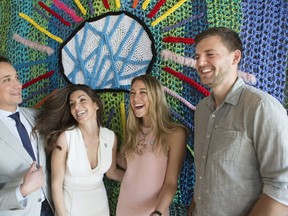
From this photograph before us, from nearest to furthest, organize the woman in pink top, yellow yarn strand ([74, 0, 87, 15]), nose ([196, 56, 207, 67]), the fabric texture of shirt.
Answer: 1. the fabric texture of shirt
2. nose ([196, 56, 207, 67])
3. the woman in pink top
4. yellow yarn strand ([74, 0, 87, 15])

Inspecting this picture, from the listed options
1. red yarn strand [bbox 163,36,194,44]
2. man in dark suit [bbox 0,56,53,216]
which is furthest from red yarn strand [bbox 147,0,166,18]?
man in dark suit [bbox 0,56,53,216]

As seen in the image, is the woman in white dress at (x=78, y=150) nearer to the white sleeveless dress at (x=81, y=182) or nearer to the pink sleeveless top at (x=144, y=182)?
the white sleeveless dress at (x=81, y=182)

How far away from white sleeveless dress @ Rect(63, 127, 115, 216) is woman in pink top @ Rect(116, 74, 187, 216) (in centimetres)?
12

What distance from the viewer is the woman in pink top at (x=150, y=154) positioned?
1.19 meters

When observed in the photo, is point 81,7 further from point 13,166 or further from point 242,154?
point 242,154

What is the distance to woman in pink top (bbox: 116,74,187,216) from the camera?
1.19 m

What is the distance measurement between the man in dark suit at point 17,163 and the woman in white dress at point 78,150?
0.19 feet

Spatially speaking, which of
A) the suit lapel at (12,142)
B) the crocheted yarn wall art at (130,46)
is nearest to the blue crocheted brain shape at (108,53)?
the crocheted yarn wall art at (130,46)

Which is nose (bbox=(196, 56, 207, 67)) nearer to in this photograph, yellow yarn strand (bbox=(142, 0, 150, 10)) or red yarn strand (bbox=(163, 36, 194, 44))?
red yarn strand (bbox=(163, 36, 194, 44))

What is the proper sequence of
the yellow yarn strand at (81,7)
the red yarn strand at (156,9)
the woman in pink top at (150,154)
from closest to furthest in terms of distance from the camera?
the woman in pink top at (150,154)
the red yarn strand at (156,9)
the yellow yarn strand at (81,7)

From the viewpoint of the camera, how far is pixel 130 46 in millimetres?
1391

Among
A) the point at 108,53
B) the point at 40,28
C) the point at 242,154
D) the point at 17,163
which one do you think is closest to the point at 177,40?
the point at 108,53

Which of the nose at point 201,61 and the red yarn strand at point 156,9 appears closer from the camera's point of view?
the nose at point 201,61

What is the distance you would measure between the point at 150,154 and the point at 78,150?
1.14 ft
